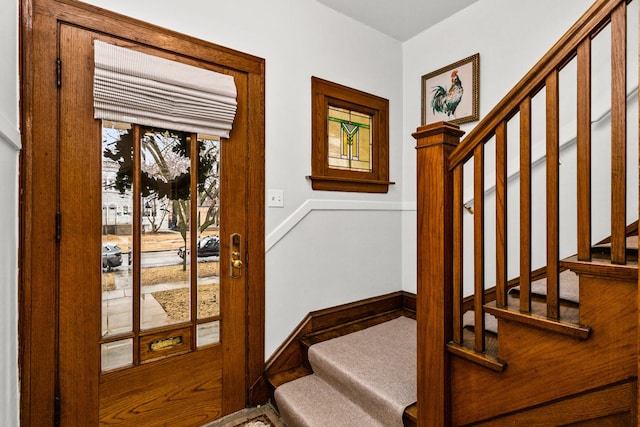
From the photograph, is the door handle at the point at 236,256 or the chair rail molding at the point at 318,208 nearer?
the door handle at the point at 236,256

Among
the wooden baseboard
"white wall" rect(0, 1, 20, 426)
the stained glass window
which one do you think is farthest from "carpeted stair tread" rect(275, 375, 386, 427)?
the stained glass window

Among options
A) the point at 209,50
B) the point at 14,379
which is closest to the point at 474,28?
the point at 209,50

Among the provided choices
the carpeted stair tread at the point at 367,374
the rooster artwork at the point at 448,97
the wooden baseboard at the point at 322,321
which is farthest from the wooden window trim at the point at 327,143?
the carpeted stair tread at the point at 367,374

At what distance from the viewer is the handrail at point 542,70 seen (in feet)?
3.15

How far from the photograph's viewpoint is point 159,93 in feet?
5.40

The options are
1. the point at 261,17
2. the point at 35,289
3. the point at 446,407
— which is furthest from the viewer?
the point at 261,17

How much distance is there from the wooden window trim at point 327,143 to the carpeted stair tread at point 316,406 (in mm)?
1285

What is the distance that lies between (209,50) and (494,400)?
7.14ft

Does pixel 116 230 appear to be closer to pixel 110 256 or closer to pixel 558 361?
pixel 110 256

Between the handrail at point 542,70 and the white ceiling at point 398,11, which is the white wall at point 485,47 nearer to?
the white ceiling at point 398,11

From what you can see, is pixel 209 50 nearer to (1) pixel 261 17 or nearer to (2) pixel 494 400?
(1) pixel 261 17

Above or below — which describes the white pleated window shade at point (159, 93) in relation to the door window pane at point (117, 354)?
above

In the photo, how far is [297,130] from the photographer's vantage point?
219 centimetres

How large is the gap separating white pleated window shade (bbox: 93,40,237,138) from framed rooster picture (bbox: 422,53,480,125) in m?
1.61
